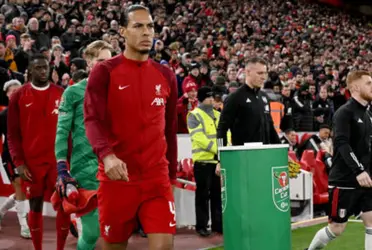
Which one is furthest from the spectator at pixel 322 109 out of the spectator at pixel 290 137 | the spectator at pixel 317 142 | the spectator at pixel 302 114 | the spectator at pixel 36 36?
the spectator at pixel 36 36

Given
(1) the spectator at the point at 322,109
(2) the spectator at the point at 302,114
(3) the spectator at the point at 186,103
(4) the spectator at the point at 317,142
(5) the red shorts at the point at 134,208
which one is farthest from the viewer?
(1) the spectator at the point at 322,109

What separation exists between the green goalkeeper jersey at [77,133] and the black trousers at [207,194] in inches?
153

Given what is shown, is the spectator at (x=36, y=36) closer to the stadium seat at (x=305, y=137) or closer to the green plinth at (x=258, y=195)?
the stadium seat at (x=305, y=137)

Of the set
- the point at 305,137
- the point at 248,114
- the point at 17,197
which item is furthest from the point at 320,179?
the point at 17,197

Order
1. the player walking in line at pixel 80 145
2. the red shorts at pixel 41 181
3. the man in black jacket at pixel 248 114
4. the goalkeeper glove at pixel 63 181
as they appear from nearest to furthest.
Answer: the goalkeeper glove at pixel 63 181
the player walking in line at pixel 80 145
the red shorts at pixel 41 181
the man in black jacket at pixel 248 114

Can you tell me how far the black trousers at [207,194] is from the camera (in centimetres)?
970

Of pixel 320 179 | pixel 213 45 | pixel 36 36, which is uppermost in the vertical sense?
pixel 213 45

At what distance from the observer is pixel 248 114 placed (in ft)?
25.4

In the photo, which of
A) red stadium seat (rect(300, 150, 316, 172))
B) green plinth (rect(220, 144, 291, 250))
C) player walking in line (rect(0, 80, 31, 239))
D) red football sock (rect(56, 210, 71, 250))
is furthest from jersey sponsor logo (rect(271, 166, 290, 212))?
red stadium seat (rect(300, 150, 316, 172))

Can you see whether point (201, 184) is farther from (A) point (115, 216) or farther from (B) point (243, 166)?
(A) point (115, 216)

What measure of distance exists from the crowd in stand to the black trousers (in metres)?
1.32

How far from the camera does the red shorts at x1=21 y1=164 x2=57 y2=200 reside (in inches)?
273

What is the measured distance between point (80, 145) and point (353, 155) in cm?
249

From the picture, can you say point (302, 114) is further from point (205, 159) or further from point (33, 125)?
point (33, 125)
